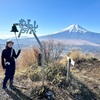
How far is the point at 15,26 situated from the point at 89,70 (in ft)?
15.0

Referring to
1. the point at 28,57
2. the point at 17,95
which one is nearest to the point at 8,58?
the point at 17,95

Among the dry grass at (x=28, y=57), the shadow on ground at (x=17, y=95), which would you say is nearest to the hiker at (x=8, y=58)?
the shadow on ground at (x=17, y=95)

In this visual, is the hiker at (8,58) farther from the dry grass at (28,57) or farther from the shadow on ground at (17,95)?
the dry grass at (28,57)

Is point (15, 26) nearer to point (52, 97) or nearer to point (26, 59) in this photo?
point (52, 97)

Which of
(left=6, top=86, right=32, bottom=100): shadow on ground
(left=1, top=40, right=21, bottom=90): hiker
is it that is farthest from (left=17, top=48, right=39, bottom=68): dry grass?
(left=6, top=86, right=32, bottom=100): shadow on ground

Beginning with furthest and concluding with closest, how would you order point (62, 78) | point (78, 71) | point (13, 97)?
1. point (78, 71)
2. point (62, 78)
3. point (13, 97)

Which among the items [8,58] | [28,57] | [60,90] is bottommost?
[60,90]

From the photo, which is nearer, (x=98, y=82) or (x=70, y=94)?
(x=70, y=94)

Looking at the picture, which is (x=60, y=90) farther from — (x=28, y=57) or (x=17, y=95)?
(x=28, y=57)

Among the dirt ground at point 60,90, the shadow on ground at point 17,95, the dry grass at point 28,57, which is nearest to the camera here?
the shadow on ground at point 17,95

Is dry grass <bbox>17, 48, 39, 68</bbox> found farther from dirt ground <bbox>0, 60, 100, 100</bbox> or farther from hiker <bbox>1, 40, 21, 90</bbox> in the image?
hiker <bbox>1, 40, 21, 90</bbox>

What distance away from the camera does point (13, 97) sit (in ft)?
19.2

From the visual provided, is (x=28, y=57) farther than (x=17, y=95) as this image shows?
Yes

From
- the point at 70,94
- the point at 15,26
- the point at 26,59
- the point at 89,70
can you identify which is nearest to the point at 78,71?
the point at 89,70
